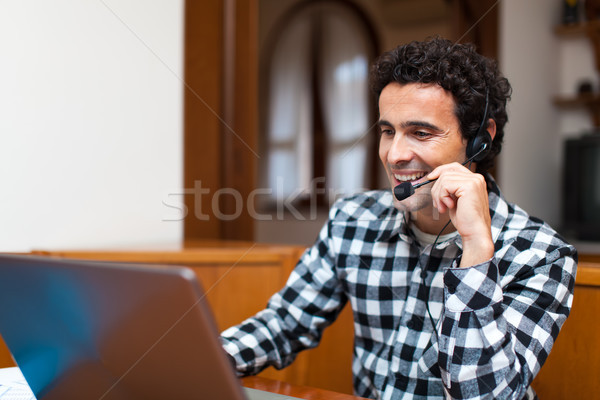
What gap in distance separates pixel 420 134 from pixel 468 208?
26 cm

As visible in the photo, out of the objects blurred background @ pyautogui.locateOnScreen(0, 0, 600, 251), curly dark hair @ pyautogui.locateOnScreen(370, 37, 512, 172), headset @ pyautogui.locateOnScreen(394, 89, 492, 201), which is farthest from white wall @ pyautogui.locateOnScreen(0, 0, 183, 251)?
headset @ pyautogui.locateOnScreen(394, 89, 492, 201)

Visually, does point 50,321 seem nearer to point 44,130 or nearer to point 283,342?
point 283,342

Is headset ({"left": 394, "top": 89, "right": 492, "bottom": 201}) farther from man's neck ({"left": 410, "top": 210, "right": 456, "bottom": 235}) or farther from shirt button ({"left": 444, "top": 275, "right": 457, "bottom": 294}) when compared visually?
shirt button ({"left": 444, "top": 275, "right": 457, "bottom": 294})

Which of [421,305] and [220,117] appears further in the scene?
[220,117]

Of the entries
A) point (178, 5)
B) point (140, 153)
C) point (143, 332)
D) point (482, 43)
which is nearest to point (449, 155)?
point (143, 332)

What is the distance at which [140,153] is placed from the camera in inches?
65.6

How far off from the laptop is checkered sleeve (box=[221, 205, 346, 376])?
38 cm

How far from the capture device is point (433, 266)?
1.04m

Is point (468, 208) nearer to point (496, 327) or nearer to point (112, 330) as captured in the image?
point (496, 327)

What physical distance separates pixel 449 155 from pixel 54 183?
100cm

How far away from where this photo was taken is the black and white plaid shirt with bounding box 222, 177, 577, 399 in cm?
79

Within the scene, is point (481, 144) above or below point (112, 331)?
above

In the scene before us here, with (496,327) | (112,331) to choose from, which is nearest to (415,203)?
(496,327)

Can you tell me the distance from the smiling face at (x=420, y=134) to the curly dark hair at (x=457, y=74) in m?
0.02
